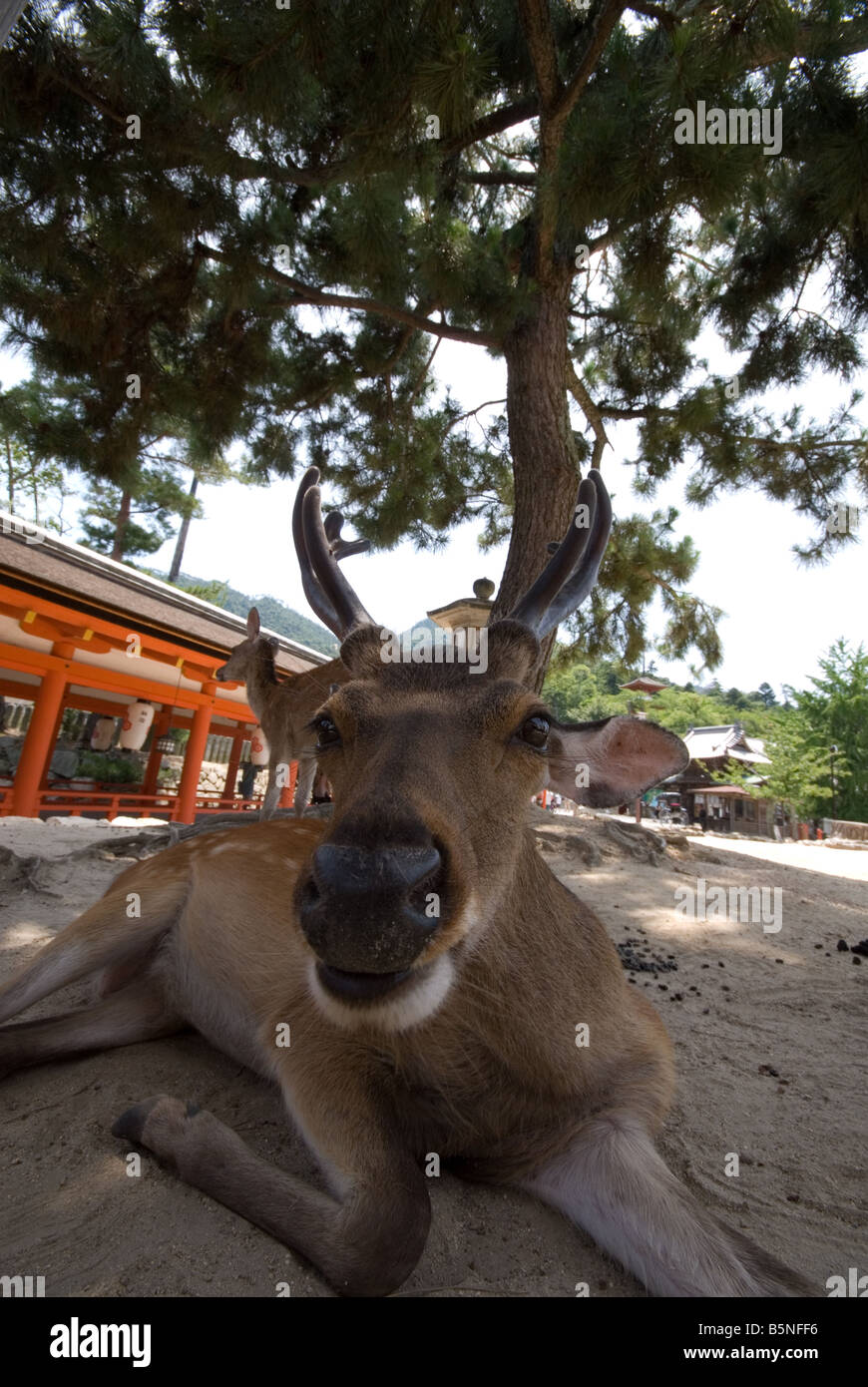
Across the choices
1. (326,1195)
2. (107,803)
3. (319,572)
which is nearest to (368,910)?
(326,1195)

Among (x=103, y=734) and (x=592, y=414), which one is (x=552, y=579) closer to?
(x=592, y=414)

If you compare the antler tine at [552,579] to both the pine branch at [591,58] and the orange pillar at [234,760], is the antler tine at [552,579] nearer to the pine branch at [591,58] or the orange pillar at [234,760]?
the pine branch at [591,58]

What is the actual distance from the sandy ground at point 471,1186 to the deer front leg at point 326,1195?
46 millimetres

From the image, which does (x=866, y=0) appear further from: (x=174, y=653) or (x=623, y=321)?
(x=174, y=653)

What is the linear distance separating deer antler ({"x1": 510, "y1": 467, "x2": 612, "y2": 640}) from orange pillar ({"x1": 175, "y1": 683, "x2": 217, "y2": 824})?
11253 mm

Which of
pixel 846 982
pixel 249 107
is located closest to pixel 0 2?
pixel 249 107

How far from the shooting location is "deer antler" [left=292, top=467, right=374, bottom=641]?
2.60m

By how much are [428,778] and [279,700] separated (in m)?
6.92

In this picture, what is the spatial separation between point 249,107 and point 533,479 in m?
3.21

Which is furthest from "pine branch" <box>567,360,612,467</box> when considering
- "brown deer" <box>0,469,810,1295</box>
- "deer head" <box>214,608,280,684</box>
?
"brown deer" <box>0,469,810,1295</box>

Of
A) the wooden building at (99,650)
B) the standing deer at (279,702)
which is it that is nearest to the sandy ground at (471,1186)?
the standing deer at (279,702)

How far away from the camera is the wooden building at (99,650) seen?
8.34 meters

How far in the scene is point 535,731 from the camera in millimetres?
2018
